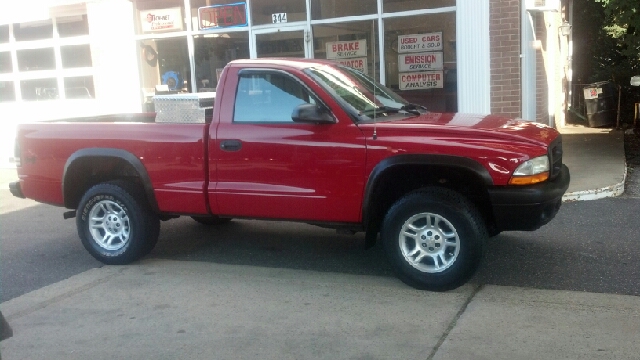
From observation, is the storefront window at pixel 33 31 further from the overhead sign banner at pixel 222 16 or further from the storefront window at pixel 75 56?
the overhead sign banner at pixel 222 16

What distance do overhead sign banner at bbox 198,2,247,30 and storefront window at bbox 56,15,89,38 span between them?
10.1 ft

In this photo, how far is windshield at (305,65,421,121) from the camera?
238 inches

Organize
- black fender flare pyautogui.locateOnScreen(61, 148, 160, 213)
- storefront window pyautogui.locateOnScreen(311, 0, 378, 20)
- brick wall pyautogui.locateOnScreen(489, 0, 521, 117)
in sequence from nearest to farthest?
black fender flare pyautogui.locateOnScreen(61, 148, 160, 213) < brick wall pyautogui.locateOnScreen(489, 0, 521, 117) < storefront window pyautogui.locateOnScreen(311, 0, 378, 20)

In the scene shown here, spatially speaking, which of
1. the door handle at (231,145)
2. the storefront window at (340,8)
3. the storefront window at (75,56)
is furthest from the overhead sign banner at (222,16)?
the door handle at (231,145)

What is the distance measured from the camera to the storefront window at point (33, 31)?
15.6 m

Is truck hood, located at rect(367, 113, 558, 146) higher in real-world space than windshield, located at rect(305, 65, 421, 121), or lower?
lower

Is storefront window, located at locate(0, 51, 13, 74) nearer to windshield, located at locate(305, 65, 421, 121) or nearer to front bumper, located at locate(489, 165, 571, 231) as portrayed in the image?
windshield, located at locate(305, 65, 421, 121)

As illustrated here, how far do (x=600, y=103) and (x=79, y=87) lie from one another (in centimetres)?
1200

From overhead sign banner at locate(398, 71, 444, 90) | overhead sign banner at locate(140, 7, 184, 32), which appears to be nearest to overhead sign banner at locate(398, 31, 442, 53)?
overhead sign banner at locate(398, 71, 444, 90)

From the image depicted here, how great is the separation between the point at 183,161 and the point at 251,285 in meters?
1.33

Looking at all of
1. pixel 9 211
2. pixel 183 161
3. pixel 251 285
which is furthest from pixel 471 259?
pixel 9 211

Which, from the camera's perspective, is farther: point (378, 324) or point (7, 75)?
point (7, 75)

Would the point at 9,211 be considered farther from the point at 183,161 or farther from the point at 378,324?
the point at 378,324

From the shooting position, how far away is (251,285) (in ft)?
19.6
